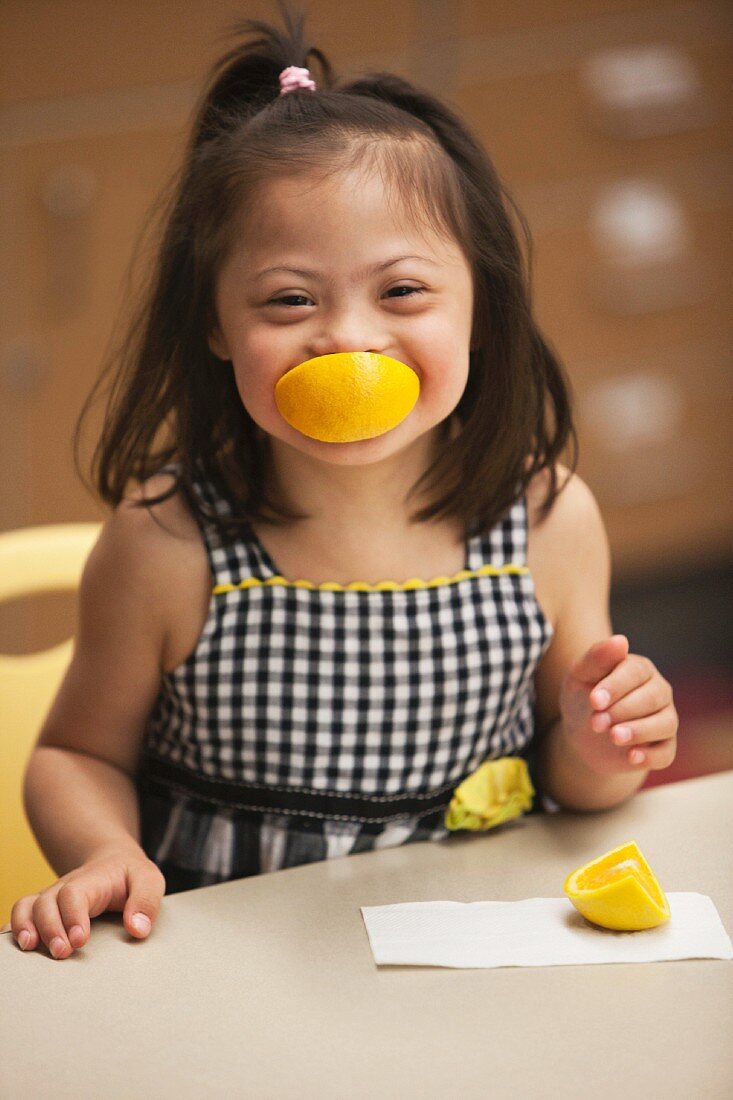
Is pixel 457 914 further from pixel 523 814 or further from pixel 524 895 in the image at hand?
pixel 523 814

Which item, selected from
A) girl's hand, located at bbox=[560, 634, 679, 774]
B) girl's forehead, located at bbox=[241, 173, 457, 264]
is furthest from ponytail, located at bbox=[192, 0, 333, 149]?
girl's hand, located at bbox=[560, 634, 679, 774]

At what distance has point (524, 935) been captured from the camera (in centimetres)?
69

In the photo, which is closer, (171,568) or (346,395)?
(346,395)

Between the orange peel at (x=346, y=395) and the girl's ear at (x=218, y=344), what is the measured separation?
0.11m

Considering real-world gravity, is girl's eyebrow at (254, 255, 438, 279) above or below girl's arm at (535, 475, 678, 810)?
above

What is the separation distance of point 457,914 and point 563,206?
6.42 ft

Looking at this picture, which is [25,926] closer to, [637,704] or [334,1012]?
[334,1012]

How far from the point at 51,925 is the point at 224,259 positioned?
1.37 ft

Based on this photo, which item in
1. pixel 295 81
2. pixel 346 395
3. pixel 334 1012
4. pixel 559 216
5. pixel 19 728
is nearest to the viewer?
pixel 334 1012

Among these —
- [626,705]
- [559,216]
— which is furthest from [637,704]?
[559,216]

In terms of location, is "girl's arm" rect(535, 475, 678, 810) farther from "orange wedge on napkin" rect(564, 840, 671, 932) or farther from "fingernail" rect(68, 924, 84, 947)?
"fingernail" rect(68, 924, 84, 947)

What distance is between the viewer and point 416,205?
2.69ft

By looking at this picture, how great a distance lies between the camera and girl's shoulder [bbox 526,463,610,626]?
37.6 inches

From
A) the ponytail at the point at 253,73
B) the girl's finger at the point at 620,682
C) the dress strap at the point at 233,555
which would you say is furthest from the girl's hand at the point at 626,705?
the ponytail at the point at 253,73
